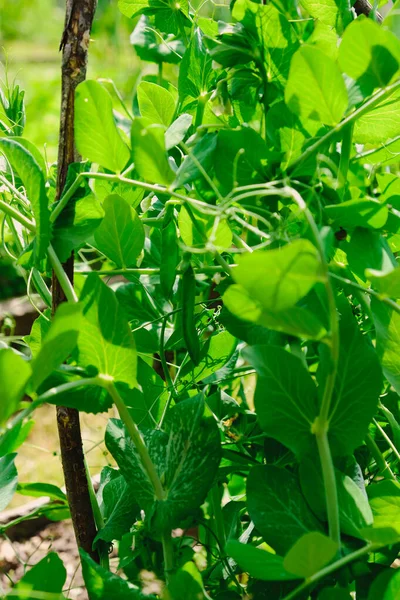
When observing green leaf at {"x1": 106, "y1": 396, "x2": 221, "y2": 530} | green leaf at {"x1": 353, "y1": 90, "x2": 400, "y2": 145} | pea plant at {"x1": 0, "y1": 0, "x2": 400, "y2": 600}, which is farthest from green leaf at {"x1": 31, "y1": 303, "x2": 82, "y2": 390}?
green leaf at {"x1": 353, "y1": 90, "x2": 400, "y2": 145}

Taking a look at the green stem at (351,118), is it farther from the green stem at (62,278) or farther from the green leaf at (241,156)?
the green stem at (62,278)

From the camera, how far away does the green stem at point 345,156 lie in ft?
1.17

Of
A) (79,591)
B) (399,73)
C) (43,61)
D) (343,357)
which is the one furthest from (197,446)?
(43,61)

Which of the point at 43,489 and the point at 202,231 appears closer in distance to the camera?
the point at 202,231

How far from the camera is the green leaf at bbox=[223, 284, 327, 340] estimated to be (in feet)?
0.85

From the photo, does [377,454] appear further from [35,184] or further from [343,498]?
[35,184]

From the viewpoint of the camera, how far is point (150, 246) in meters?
0.49

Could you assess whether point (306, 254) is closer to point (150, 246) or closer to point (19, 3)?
point (150, 246)

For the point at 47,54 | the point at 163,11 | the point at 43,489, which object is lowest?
the point at 43,489

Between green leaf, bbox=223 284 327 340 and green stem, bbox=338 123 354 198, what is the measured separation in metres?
0.13

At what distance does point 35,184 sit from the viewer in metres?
0.33

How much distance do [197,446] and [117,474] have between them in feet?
0.46

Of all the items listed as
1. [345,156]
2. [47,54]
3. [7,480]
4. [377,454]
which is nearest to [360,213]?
[345,156]

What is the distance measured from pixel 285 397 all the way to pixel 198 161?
0.13 m
